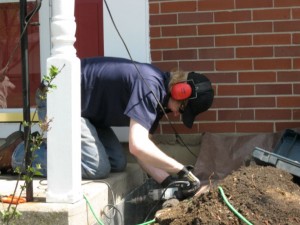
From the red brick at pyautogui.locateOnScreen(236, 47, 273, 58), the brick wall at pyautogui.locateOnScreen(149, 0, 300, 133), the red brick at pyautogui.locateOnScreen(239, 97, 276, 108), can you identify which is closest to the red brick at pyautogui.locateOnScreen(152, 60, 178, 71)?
the brick wall at pyautogui.locateOnScreen(149, 0, 300, 133)

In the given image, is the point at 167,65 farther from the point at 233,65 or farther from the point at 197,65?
the point at 233,65

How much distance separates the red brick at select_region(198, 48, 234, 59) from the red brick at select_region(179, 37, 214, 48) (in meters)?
0.05

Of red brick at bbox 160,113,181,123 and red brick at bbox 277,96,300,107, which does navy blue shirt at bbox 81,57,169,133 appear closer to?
red brick at bbox 160,113,181,123

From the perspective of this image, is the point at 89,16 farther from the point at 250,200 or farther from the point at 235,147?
the point at 250,200

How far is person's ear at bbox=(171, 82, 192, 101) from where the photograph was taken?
4551mm

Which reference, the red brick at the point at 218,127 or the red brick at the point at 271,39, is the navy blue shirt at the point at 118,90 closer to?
the red brick at the point at 218,127

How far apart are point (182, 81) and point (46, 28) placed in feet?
6.48

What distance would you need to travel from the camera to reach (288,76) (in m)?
5.44

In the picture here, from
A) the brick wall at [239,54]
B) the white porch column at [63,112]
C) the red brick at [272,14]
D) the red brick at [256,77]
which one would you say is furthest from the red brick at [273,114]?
the white porch column at [63,112]

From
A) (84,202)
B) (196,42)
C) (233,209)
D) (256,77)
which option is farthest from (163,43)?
(233,209)

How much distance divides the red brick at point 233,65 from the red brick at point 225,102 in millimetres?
288

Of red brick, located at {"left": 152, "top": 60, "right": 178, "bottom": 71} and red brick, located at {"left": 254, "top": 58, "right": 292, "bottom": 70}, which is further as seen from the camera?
red brick, located at {"left": 152, "top": 60, "right": 178, "bottom": 71}

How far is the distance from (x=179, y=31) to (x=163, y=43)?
7.7 inches

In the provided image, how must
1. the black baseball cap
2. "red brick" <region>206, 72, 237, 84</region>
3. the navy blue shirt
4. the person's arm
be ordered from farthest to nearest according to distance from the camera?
"red brick" <region>206, 72, 237, 84</region>, the black baseball cap, the navy blue shirt, the person's arm
